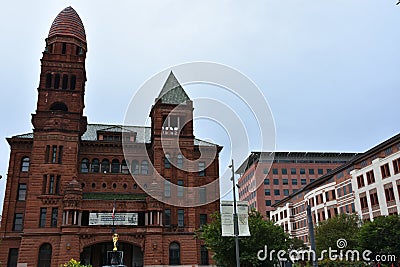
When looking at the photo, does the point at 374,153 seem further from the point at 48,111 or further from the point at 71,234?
the point at 48,111

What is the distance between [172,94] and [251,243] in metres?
36.6

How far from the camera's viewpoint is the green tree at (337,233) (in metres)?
50.0

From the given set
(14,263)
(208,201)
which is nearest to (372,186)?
(208,201)

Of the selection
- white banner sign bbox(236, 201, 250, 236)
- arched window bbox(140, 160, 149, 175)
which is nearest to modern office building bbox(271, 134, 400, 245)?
arched window bbox(140, 160, 149, 175)

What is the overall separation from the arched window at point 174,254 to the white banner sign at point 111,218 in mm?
6122

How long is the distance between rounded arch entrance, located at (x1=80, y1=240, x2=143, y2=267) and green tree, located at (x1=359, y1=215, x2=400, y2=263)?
98.7ft

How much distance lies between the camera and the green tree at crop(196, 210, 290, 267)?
35.3 m

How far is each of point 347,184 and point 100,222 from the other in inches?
1633

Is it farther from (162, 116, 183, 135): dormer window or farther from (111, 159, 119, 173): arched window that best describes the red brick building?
(111, 159, 119, 173): arched window

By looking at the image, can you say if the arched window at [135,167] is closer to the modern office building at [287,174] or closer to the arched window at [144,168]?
the arched window at [144,168]

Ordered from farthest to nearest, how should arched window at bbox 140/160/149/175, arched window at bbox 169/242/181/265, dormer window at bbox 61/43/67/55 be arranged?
dormer window at bbox 61/43/67/55, arched window at bbox 140/160/149/175, arched window at bbox 169/242/181/265

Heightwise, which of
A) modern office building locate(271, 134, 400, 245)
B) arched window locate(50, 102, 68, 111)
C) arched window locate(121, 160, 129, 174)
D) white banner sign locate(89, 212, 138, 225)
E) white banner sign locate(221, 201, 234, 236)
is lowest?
white banner sign locate(221, 201, 234, 236)

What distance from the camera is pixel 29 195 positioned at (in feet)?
177

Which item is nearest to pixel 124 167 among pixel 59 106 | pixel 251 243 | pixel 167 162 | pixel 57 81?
pixel 167 162
